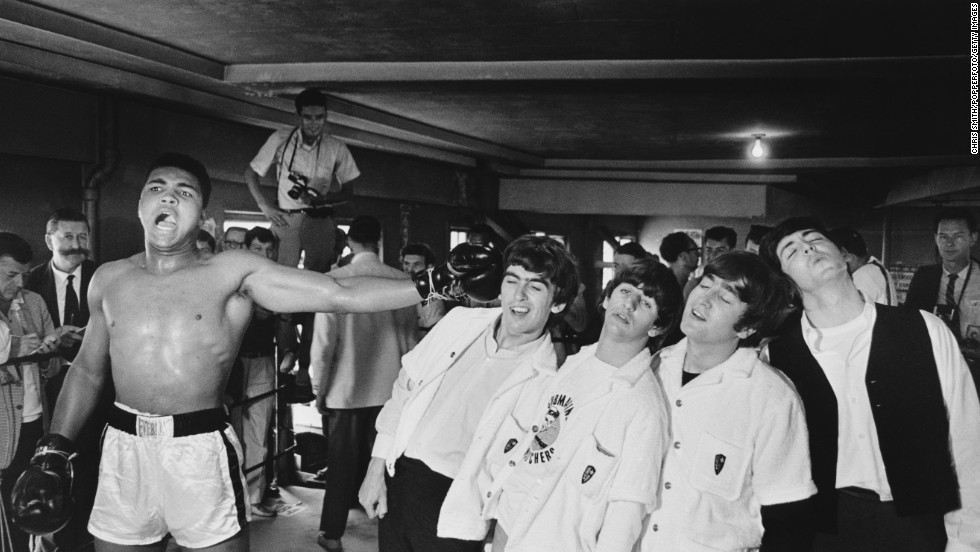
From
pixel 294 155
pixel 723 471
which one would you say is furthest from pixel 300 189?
pixel 723 471

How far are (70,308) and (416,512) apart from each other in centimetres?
304

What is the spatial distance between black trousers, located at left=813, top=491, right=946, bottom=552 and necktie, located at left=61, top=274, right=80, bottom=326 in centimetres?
418

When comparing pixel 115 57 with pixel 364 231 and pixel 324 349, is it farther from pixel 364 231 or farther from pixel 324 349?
pixel 324 349

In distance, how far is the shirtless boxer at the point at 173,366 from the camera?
2541 mm

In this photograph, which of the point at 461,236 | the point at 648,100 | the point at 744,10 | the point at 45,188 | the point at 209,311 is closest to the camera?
the point at 209,311

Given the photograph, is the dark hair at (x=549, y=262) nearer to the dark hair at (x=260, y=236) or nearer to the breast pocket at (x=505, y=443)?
the breast pocket at (x=505, y=443)

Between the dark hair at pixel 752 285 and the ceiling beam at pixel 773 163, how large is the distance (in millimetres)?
9407

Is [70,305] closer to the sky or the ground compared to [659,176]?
closer to the ground

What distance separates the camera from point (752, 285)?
2.50m

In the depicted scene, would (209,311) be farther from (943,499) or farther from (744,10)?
(744,10)

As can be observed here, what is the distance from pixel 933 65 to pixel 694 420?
4434 millimetres

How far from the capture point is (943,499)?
2354mm

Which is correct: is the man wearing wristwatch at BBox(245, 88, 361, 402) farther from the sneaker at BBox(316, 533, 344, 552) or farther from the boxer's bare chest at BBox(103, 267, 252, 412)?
the boxer's bare chest at BBox(103, 267, 252, 412)

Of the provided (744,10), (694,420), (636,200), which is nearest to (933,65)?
(744,10)
